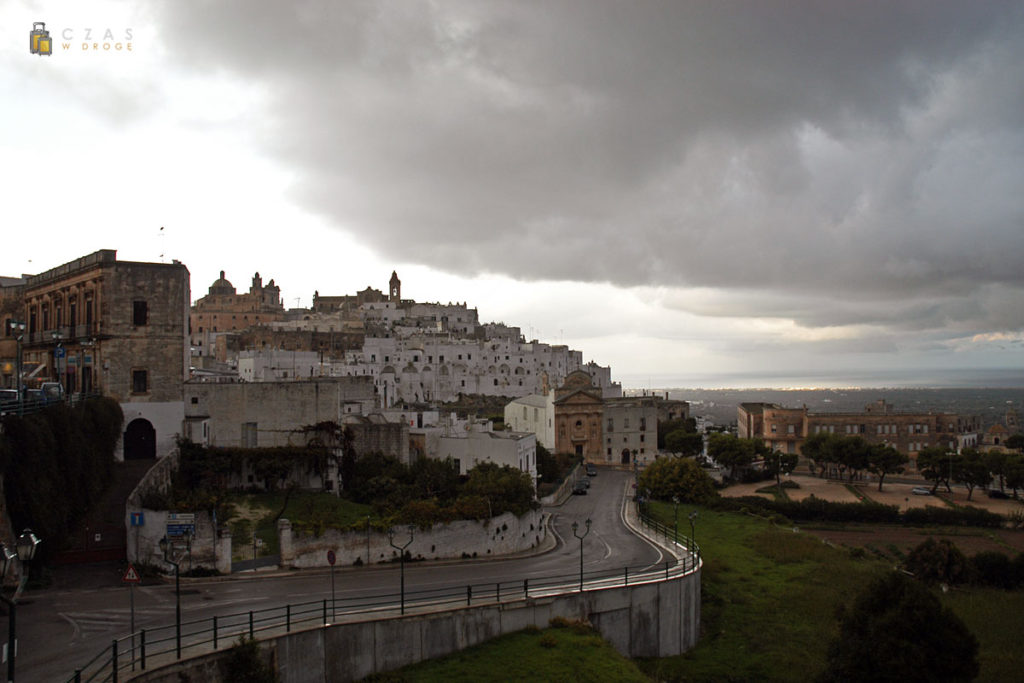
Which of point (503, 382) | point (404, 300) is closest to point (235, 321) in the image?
point (404, 300)

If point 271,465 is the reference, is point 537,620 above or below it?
below

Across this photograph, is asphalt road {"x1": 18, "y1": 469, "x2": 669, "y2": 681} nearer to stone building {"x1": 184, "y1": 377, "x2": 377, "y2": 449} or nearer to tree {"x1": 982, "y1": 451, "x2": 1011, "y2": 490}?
stone building {"x1": 184, "y1": 377, "x2": 377, "y2": 449}

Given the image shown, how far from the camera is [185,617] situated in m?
17.3

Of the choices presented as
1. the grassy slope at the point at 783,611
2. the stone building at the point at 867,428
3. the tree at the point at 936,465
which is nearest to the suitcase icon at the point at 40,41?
the grassy slope at the point at 783,611

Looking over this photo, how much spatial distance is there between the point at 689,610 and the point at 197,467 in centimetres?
1889

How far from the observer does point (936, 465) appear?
5678 centimetres

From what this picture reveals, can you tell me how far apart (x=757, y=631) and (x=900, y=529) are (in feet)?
82.5

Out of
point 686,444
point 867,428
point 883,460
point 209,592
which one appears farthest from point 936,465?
point 209,592

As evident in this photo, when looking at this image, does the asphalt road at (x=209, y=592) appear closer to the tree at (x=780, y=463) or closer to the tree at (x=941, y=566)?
the tree at (x=941, y=566)

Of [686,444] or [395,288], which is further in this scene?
[395,288]

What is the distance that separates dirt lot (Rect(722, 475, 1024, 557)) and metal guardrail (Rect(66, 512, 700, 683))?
19151mm

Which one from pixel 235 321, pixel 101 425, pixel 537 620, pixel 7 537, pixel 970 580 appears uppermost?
pixel 235 321

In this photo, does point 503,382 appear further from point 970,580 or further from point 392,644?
point 392,644

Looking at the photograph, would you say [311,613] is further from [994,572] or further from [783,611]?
[994,572]
